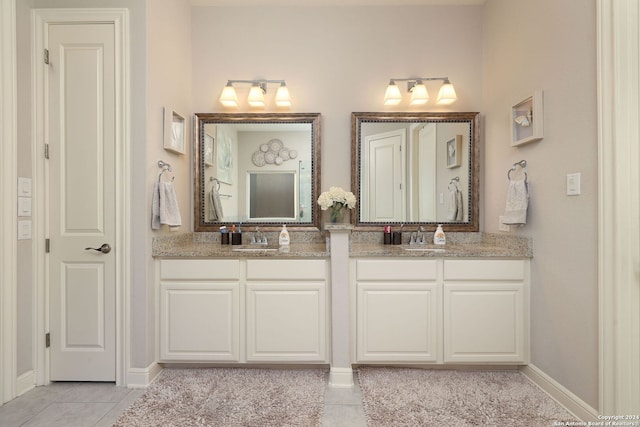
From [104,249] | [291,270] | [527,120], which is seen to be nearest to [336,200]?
[291,270]

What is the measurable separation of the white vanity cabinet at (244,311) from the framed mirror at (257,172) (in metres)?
0.63

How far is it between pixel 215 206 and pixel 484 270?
211 cm

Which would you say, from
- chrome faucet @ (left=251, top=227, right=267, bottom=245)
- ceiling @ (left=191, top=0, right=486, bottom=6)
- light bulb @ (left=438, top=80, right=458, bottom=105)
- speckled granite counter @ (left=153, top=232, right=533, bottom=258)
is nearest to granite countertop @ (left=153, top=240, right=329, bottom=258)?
speckled granite counter @ (left=153, top=232, right=533, bottom=258)

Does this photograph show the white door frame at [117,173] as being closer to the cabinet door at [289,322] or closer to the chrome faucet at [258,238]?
the cabinet door at [289,322]

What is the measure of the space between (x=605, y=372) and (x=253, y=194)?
2.48 metres

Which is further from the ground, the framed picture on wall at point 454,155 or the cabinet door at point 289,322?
the framed picture on wall at point 454,155

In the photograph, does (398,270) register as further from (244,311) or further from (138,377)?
(138,377)

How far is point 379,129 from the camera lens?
9.66ft

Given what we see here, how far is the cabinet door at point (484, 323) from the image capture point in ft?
7.73

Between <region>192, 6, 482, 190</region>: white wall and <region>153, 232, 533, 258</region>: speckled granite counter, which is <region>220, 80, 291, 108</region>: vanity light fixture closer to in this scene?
<region>192, 6, 482, 190</region>: white wall

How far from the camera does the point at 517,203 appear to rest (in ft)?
7.67

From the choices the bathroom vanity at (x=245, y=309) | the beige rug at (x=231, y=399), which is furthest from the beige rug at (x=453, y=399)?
the bathroom vanity at (x=245, y=309)

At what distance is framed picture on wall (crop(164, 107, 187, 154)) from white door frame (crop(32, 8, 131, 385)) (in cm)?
27

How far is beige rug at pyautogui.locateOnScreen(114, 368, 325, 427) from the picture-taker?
1.89 meters
